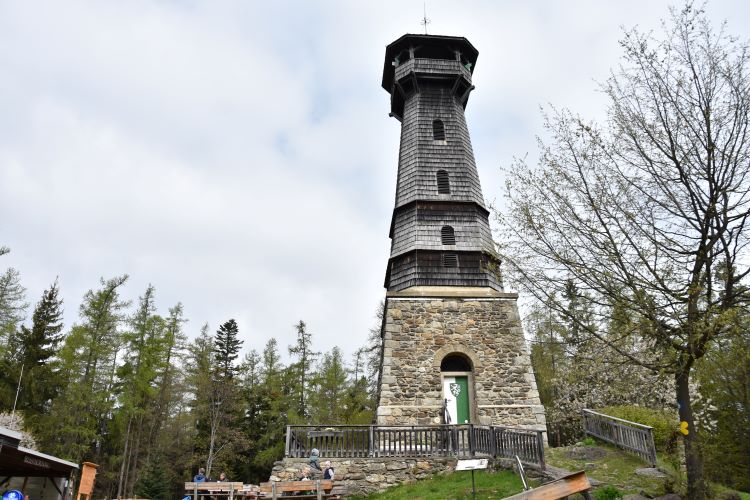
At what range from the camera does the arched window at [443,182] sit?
18250mm

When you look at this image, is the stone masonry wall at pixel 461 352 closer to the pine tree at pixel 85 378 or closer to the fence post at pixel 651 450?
the fence post at pixel 651 450

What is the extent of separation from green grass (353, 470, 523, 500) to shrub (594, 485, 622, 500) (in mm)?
1400

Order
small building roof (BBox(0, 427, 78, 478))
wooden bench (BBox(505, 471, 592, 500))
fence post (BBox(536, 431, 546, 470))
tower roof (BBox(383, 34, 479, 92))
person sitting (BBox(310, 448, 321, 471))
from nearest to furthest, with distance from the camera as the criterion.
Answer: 1. wooden bench (BBox(505, 471, 592, 500))
2. small building roof (BBox(0, 427, 78, 478))
3. fence post (BBox(536, 431, 546, 470))
4. person sitting (BBox(310, 448, 321, 471))
5. tower roof (BBox(383, 34, 479, 92))

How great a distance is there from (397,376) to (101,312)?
55.1ft

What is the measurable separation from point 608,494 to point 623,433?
14.9ft

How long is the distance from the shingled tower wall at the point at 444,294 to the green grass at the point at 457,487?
2.77 metres

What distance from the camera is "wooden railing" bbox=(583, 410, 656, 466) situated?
11.2 m

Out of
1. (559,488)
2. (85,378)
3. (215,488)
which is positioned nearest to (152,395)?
(85,378)

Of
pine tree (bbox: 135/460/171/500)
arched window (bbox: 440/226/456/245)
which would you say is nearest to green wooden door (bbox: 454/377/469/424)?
arched window (bbox: 440/226/456/245)

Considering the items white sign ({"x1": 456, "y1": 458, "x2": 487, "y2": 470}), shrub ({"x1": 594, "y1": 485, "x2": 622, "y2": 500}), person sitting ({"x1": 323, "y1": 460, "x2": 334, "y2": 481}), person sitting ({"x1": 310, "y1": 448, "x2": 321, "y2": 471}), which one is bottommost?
shrub ({"x1": 594, "y1": 485, "x2": 622, "y2": 500})

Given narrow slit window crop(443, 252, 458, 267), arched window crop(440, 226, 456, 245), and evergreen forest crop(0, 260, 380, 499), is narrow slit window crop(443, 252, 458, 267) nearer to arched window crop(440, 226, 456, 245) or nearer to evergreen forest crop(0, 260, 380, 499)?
arched window crop(440, 226, 456, 245)

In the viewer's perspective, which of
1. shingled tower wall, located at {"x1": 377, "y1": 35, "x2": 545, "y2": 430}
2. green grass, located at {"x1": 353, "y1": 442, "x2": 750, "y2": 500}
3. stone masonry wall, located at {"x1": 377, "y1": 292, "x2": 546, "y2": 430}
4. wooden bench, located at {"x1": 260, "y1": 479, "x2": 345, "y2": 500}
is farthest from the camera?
shingled tower wall, located at {"x1": 377, "y1": 35, "x2": 545, "y2": 430}

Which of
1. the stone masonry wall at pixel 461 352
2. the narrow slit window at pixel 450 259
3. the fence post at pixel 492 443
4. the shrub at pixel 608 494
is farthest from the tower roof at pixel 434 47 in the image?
the shrub at pixel 608 494

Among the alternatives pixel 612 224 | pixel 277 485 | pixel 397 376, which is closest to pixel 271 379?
pixel 397 376
